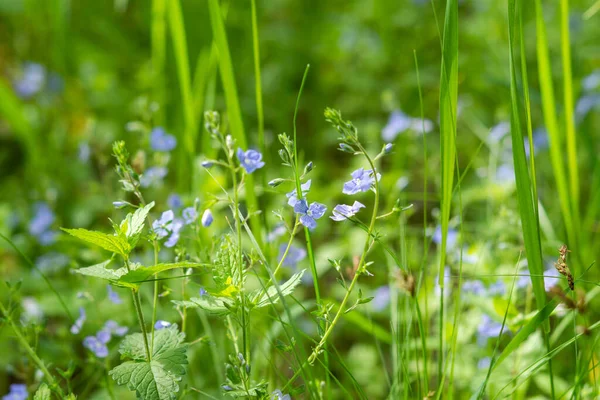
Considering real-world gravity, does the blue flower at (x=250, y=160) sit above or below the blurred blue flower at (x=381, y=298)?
above

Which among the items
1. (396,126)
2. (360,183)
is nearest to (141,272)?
(360,183)

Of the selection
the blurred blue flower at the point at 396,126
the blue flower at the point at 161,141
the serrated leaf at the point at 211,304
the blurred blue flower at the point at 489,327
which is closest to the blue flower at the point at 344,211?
the serrated leaf at the point at 211,304

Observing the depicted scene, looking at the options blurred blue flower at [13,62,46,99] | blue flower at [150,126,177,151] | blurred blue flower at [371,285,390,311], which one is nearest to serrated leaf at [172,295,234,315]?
blue flower at [150,126,177,151]

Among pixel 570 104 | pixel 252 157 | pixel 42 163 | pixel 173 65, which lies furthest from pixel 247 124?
pixel 252 157

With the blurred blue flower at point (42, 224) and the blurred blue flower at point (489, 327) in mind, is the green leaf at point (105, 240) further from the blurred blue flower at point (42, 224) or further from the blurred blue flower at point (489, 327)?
the blurred blue flower at point (42, 224)

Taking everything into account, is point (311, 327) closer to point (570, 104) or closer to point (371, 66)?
point (570, 104)

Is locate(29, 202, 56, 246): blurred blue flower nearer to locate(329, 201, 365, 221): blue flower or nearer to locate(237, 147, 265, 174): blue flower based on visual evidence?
locate(237, 147, 265, 174): blue flower

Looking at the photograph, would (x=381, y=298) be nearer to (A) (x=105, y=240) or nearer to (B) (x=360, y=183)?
(B) (x=360, y=183)
